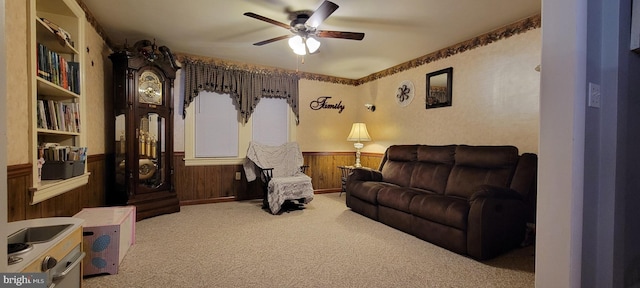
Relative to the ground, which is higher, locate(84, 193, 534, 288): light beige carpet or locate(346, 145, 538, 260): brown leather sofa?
locate(346, 145, 538, 260): brown leather sofa

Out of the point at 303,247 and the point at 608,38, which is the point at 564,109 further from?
the point at 303,247

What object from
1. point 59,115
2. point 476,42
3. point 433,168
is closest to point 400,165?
point 433,168

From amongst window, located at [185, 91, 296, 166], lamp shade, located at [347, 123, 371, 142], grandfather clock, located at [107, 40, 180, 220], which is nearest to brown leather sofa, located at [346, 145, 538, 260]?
lamp shade, located at [347, 123, 371, 142]

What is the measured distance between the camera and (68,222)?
1468mm

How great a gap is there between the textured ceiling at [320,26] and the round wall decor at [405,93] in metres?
0.39

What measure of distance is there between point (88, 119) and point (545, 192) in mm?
3639

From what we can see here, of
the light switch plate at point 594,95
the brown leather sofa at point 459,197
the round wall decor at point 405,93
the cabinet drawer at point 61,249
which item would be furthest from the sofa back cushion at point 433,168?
the cabinet drawer at point 61,249

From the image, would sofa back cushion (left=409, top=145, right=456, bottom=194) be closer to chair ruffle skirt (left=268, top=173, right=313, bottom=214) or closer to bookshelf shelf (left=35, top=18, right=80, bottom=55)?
chair ruffle skirt (left=268, top=173, right=313, bottom=214)

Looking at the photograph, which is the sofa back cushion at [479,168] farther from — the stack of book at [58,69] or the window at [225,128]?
the stack of book at [58,69]

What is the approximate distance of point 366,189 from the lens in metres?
3.43

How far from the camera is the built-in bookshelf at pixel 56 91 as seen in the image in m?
1.66

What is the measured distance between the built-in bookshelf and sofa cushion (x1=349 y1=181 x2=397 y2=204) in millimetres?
2795

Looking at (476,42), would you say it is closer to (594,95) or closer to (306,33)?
(306,33)

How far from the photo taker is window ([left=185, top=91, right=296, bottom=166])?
13.6 ft
